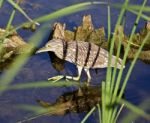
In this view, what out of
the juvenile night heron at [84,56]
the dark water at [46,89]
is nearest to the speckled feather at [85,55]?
the juvenile night heron at [84,56]

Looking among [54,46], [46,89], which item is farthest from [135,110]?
[54,46]

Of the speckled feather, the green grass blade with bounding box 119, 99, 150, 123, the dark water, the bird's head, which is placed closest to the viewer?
the green grass blade with bounding box 119, 99, 150, 123

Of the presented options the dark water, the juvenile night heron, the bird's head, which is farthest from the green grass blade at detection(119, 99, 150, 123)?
the bird's head

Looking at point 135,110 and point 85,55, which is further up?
point 135,110

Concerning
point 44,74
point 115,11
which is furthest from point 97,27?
point 44,74

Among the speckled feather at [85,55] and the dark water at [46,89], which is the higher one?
the speckled feather at [85,55]

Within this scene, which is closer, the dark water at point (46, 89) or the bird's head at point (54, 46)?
the dark water at point (46, 89)

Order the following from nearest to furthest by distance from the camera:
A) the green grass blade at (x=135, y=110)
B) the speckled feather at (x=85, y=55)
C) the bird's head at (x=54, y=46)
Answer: the green grass blade at (x=135, y=110), the speckled feather at (x=85, y=55), the bird's head at (x=54, y=46)

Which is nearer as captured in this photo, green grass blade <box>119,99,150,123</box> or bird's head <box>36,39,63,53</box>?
green grass blade <box>119,99,150,123</box>

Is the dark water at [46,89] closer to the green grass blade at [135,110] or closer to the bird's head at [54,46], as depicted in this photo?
the bird's head at [54,46]

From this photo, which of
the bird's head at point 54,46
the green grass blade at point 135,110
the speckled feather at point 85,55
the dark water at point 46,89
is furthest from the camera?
the bird's head at point 54,46

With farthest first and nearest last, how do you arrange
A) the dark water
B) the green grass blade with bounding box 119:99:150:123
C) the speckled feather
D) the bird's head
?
the bird's head < the speckled feather < the dark water < the green grass blade with bounding box 119:99:150:123

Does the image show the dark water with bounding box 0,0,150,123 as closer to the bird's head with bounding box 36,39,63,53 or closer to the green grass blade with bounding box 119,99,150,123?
the bird's head with bounding box 36,39,63,53

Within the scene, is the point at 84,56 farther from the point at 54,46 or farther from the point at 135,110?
the point at 135,110
